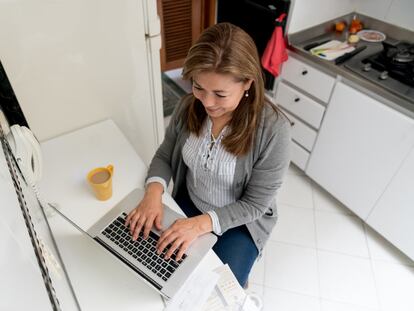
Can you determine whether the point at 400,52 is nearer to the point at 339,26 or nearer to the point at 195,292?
the point at 339,26

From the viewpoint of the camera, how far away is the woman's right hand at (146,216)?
2.96 ft

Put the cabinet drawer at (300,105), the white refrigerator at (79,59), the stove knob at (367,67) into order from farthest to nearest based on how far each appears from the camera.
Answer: the cabinet drawer at (300,105) → the stove knob at (367,67) → the white refrigerator at (79,59)

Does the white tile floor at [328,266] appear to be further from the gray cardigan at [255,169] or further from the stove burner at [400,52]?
the stove burner at [400,52]

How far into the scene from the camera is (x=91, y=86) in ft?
4.23

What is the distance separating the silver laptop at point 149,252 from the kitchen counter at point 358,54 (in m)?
1.18

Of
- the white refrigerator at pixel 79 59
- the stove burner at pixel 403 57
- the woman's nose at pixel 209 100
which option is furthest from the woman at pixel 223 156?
the stove burner at pixel 403 57

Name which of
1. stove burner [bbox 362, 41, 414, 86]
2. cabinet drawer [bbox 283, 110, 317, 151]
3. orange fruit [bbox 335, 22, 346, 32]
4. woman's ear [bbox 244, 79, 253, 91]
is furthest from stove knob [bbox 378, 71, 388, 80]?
woman's ear [bbox 244, 79, 253, 91]

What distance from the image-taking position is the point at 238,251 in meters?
1.12

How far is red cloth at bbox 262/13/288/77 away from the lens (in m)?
1.82

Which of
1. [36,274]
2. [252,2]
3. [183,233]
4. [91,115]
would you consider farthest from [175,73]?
[36,274]

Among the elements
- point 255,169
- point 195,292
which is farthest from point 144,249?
point 255,169

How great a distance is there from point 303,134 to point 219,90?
1.32m

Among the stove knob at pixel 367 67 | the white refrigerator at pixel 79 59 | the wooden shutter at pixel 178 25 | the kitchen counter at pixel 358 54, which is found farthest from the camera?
the wooden shutter at pixel 178 25

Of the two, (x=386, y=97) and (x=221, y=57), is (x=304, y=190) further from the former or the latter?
(x=221, y=57)
